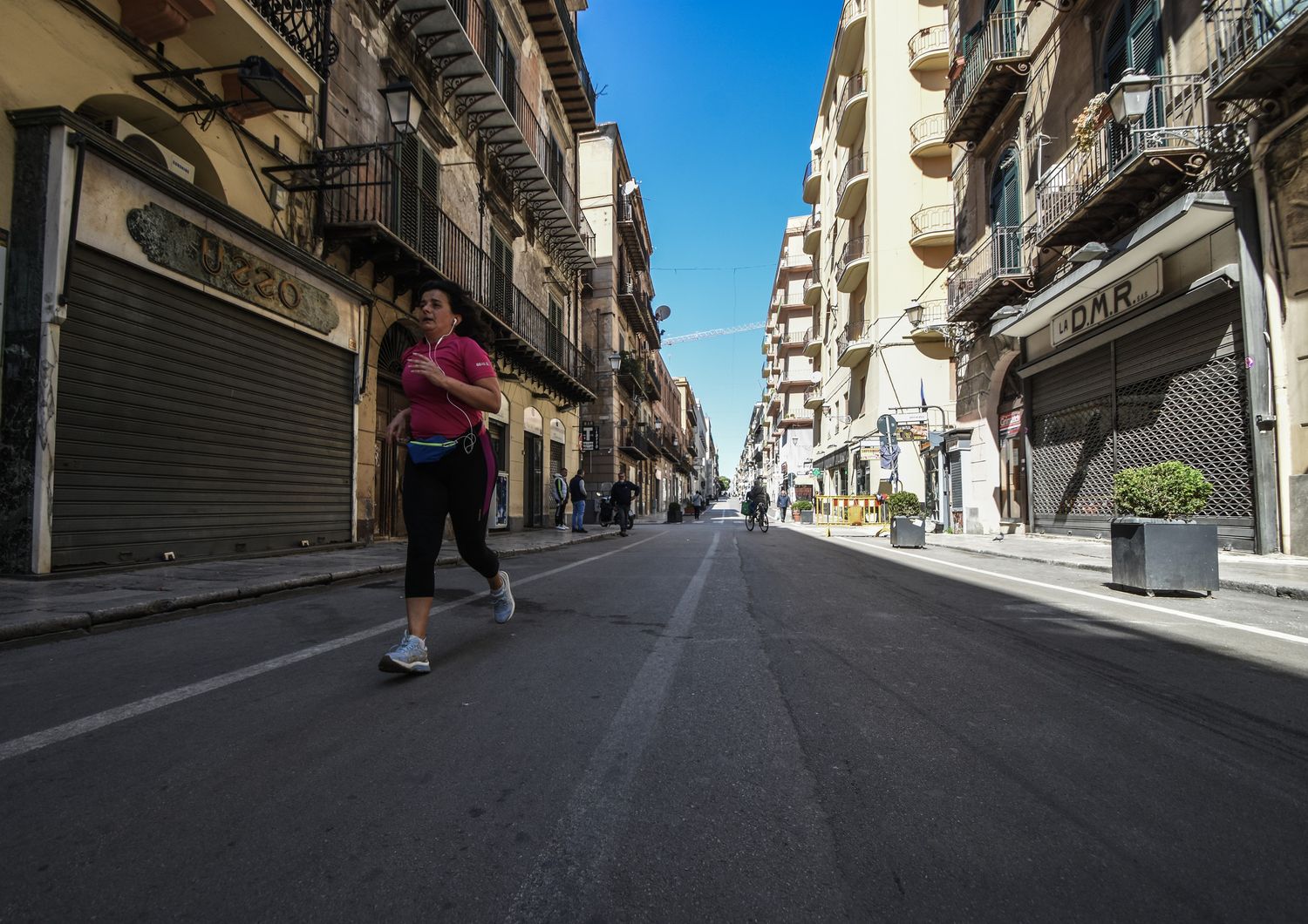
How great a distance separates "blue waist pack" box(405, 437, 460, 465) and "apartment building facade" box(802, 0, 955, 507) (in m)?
20.5

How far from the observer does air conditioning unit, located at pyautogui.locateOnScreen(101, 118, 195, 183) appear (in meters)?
7.58

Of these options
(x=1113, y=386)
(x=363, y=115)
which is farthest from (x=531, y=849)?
(x=1113, y=386)

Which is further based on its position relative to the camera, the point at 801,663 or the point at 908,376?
the point at 908,376

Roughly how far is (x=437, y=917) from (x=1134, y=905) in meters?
1.40

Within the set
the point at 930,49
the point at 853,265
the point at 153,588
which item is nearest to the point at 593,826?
the point at 153,588

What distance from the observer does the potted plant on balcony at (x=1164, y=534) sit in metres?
6.24

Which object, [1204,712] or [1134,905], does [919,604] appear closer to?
[1204,712]

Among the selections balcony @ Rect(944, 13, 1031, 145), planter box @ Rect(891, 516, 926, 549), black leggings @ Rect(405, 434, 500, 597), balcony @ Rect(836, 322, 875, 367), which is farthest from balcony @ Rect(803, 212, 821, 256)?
black leggings @ Rect(405, 434, 500, 597)

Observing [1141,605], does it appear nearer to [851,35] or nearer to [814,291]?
[851,35]

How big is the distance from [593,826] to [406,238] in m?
12.4

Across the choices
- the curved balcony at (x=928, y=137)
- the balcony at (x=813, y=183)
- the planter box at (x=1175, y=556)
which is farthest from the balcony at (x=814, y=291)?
the planter box at (x=1175, y=556)

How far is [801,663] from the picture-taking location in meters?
3.52

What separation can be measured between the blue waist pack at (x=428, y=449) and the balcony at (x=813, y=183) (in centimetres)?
4238

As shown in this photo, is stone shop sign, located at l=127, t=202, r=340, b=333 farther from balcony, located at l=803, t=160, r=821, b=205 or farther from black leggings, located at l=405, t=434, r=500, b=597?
balcony, located at l=803, t=160, r=821, b=205
